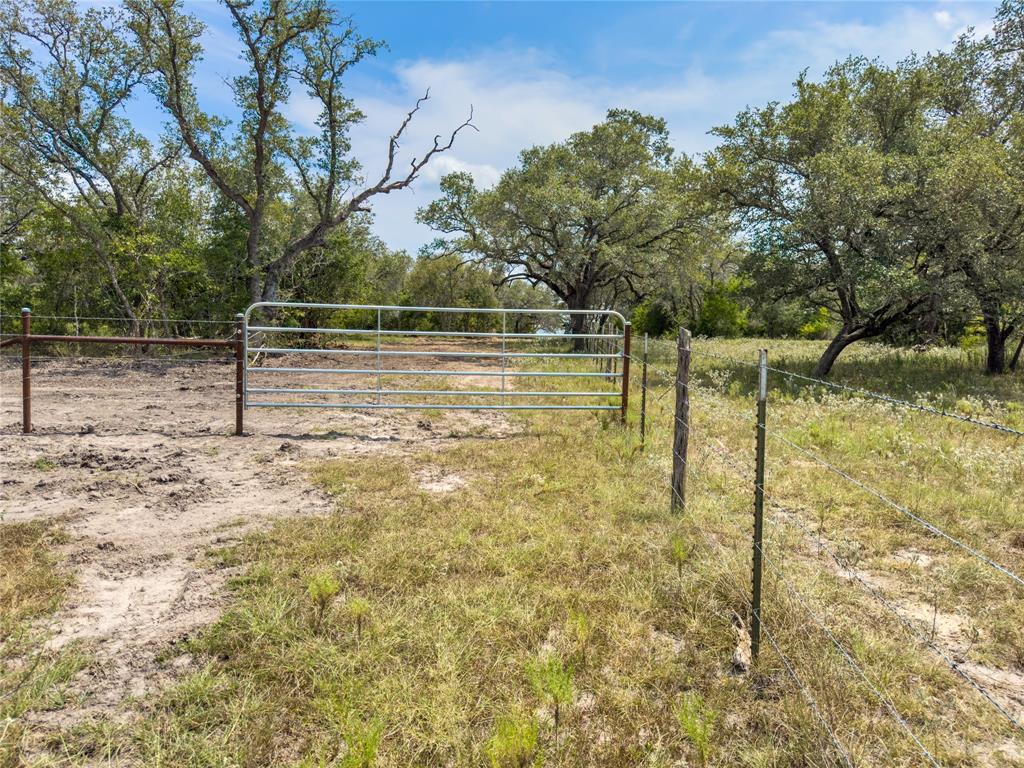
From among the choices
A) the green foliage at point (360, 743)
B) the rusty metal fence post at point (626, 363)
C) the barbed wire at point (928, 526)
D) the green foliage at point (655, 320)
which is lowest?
the green foliage at point (360, 743)

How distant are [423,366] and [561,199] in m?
6.52

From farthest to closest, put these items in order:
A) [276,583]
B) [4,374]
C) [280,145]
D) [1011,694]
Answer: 1. [280,145]
2. [4,374]
3. [276,583]
4. [1011,694]

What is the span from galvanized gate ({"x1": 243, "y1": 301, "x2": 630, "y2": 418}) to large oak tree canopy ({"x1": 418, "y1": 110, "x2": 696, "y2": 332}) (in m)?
2.90

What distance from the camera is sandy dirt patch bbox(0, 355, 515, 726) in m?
2.67

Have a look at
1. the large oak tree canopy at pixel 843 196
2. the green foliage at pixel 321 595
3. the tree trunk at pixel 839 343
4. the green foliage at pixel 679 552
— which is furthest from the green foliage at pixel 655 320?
the green foliage at pixel 321 595

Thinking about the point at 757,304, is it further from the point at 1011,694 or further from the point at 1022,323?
the point at 1011,694

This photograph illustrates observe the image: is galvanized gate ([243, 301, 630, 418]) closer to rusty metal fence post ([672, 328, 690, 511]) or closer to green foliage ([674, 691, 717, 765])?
rusty metal fence post ([672, 328, 690, 511])

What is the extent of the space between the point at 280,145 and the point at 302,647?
17.0 metres

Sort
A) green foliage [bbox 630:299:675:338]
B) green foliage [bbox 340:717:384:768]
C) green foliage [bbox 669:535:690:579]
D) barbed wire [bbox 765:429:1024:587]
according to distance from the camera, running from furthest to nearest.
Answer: green foliage [bbox 630:299:675:338]
green foliage [bbox 669:535:690:579]
green foliage [bbox 340:717:384:768]
barbed wire [bbox 765:429:1024:587]

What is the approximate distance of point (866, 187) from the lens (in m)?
9.72

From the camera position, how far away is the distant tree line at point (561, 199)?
9930mm

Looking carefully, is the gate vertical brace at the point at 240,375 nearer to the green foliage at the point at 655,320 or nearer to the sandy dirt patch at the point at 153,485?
the sandy dirt patch at the point at 153,485

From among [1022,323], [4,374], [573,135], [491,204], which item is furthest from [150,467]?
[573,135]

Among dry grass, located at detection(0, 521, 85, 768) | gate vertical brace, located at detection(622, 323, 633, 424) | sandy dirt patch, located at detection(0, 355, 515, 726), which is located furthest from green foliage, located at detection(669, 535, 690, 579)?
gate vertical brace, located at detection(622, 323, 633, 424)
